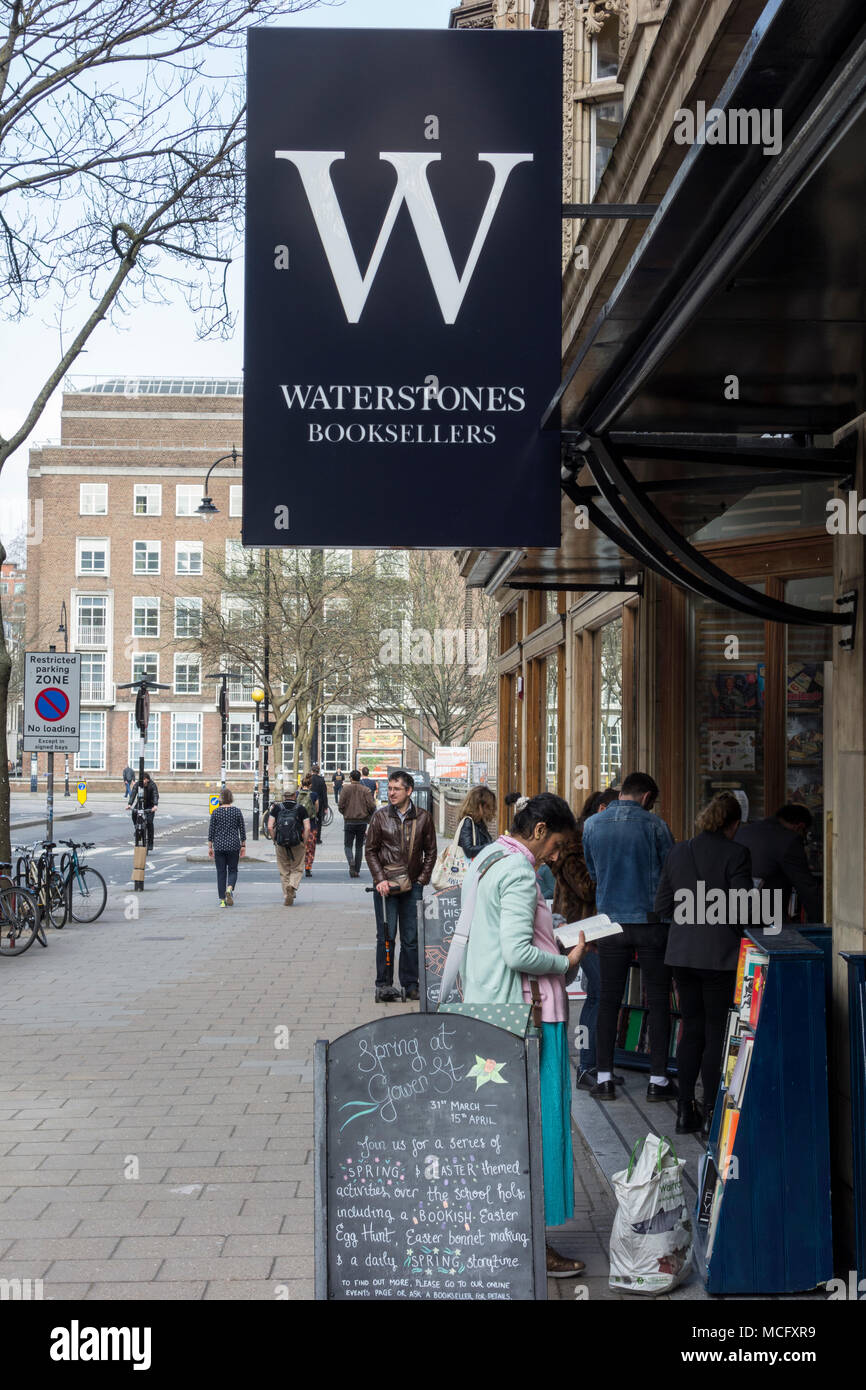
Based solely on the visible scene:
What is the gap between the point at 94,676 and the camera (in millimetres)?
72562

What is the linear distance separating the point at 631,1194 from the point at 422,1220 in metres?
1.30

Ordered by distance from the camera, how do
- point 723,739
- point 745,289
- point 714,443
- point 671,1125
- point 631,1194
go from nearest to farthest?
1. point 745,289
2. point 631,1194
3. point 714,443
4. point 671,1125
5. point 723,739

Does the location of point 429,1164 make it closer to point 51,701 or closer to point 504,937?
point 504,937

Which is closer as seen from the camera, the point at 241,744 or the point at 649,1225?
the point at 649,1225

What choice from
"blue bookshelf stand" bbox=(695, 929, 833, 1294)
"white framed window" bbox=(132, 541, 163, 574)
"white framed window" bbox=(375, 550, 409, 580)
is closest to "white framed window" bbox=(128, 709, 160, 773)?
"white framed window" bbox=(132, 541, 163, 574)

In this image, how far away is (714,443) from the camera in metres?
6.70

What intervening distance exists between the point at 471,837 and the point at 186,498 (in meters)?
63.4

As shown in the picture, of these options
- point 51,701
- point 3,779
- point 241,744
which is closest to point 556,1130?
point 3,779

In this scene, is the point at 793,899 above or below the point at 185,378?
below

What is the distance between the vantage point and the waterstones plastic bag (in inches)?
202

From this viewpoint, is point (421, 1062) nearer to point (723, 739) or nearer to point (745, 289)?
point (745, 289)

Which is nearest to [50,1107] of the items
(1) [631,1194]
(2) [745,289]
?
(1) [631,1194]

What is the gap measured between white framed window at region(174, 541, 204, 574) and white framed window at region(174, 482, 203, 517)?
1547 mm
